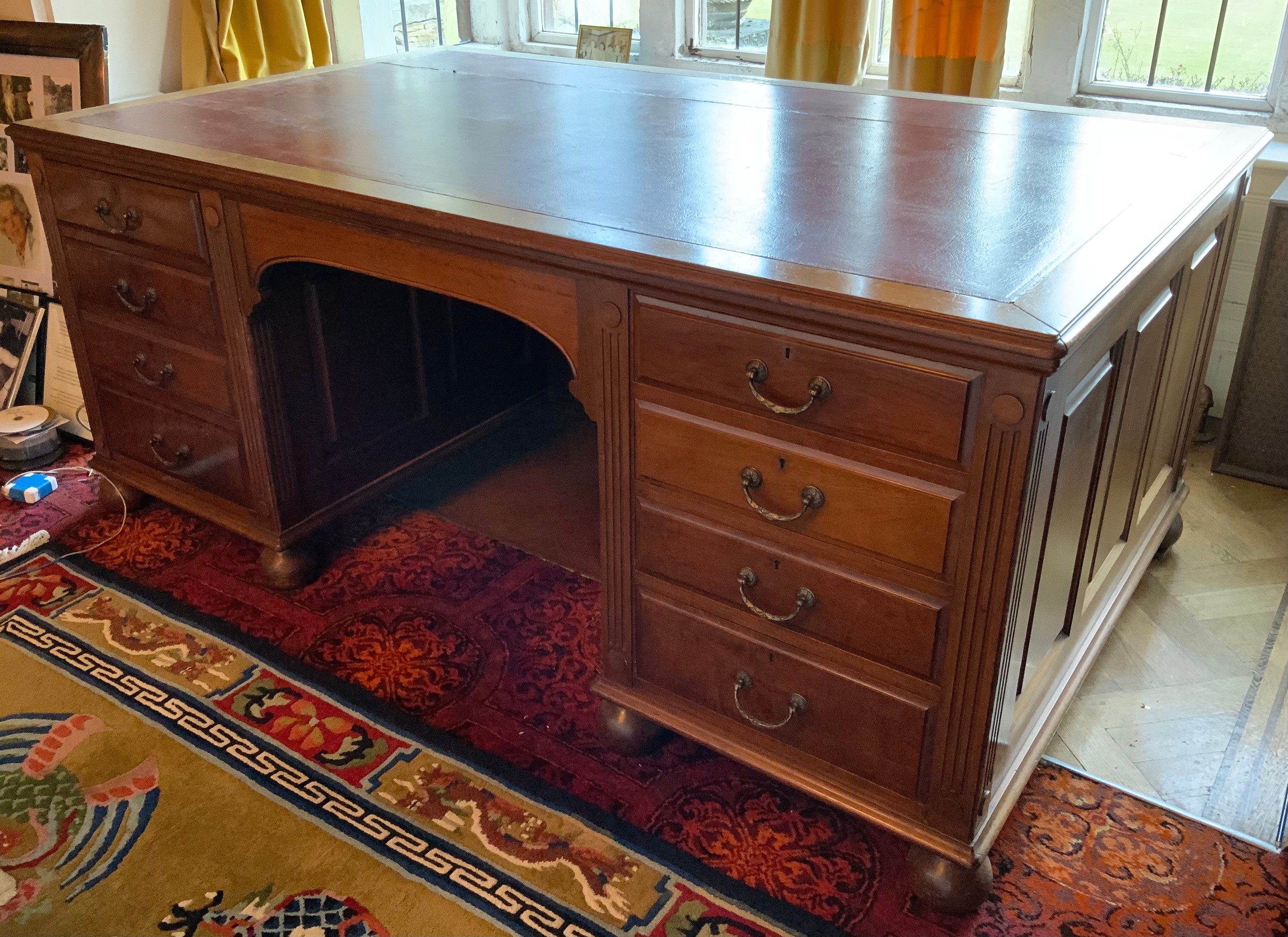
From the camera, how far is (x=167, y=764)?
169 centimetres

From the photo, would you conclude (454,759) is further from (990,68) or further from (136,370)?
(990,68)

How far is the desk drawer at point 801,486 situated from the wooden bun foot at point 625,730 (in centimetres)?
42

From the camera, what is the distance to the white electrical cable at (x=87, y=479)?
2.20m

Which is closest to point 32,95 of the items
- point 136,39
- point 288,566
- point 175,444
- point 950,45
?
point 136,39

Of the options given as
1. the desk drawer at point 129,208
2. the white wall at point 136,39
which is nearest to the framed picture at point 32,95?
the white wall at point 136,39

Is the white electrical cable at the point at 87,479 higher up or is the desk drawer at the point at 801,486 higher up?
the desk drawer at the point at 801,486

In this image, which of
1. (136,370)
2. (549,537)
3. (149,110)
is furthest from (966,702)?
(149,110)

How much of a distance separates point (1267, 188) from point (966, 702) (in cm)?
172

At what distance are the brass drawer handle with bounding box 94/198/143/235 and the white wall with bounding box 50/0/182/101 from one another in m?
0.81

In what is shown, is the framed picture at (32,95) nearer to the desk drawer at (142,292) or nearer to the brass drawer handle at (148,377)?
the desk drawer at (142,292)

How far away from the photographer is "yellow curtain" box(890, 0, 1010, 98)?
2.44 m

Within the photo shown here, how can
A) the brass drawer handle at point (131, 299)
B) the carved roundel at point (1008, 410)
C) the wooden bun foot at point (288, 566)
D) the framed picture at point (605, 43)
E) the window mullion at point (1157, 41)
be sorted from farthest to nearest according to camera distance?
the framed picture at point (605, 43), the window mullion at point (1157, 41), the wooden bun foot at point (288, 566), the brass drawer handle at point (131, 299), the carved roundel at point (1008, 410)

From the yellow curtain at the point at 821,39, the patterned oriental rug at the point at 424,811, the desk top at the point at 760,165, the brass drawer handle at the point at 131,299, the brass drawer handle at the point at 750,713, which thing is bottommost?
the patterned oriental rug at the point at 424,811

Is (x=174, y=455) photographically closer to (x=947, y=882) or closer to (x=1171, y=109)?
(x=947, y=882)
